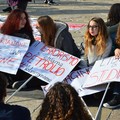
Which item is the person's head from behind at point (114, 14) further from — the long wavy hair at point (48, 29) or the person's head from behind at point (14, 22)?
the person's head from behind at point (14, 22)

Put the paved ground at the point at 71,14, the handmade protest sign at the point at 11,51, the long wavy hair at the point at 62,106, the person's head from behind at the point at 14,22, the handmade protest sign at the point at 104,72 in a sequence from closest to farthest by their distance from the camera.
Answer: the long wavy hair at the point at 62,106, the handmade protest sign at the point at 104,72, the paved ground at the point at 71,14, the handmade protest sign at the point at 11,51, the person's head from behind at the point at 14,22

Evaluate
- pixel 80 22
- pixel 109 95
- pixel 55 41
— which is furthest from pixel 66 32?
pixel 80 22

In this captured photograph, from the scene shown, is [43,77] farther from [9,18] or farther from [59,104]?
[59,104]

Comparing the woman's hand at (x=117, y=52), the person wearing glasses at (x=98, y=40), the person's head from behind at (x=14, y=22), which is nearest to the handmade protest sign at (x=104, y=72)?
the woman's hand at (x=117, y=52)

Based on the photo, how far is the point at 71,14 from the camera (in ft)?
43.8

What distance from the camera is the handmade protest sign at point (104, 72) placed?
196 inches

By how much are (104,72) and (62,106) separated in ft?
7.69

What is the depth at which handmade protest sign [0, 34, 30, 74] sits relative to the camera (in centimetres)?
568

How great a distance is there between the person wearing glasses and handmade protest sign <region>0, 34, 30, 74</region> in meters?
0.91

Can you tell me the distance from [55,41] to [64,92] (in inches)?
125

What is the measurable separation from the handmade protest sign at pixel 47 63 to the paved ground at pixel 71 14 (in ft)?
1.46

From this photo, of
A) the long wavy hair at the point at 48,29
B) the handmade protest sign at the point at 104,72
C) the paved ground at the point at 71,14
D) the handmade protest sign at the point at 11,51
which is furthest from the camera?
the long wavy hair at the point at 48,29

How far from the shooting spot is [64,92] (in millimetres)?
2898

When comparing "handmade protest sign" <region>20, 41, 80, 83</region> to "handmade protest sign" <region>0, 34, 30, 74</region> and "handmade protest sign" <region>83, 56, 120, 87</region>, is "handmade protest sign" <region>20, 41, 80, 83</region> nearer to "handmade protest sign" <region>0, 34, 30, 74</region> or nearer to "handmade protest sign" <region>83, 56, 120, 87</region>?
"handmade protest sign" <region>0, 34, 30, 74</region>
